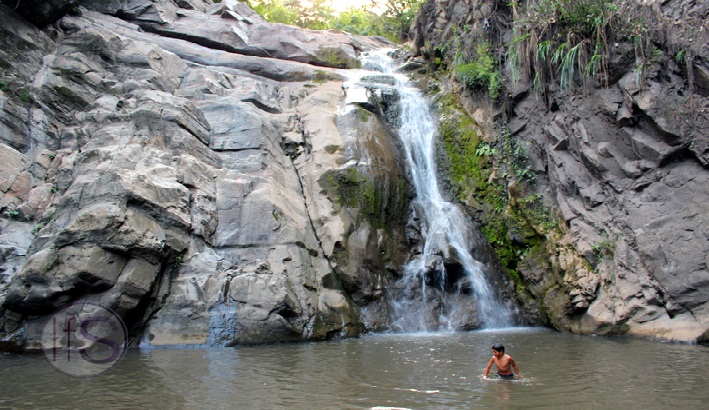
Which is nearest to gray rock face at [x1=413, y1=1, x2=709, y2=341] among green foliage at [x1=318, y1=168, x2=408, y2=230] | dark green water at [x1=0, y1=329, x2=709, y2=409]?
dark green water at [x1=0, y1=329, x2=709, y2=409]

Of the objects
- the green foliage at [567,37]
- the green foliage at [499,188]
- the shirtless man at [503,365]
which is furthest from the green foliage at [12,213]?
the green foliage at [567,37]

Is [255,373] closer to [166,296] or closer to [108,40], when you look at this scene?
[166,296]

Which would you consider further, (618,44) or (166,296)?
(618,44)

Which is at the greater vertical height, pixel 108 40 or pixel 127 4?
pixel 127 4

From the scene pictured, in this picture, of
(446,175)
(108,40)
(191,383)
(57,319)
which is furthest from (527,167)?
(108,40)

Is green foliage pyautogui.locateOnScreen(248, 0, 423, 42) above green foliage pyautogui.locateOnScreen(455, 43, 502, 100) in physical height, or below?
above

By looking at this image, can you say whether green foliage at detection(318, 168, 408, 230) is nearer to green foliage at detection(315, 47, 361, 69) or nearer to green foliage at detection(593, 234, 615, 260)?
green foliage at detection(593, 234, 615, 260)

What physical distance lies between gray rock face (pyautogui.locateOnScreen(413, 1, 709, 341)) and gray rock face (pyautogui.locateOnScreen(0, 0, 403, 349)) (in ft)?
14.7

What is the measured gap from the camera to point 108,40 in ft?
50.4

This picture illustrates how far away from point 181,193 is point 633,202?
403 inches

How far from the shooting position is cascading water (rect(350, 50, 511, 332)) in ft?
38.2

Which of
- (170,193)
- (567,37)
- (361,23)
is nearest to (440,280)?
(170,193)

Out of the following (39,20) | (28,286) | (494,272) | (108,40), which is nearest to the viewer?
(28,286)

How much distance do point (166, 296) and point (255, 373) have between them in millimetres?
3789
